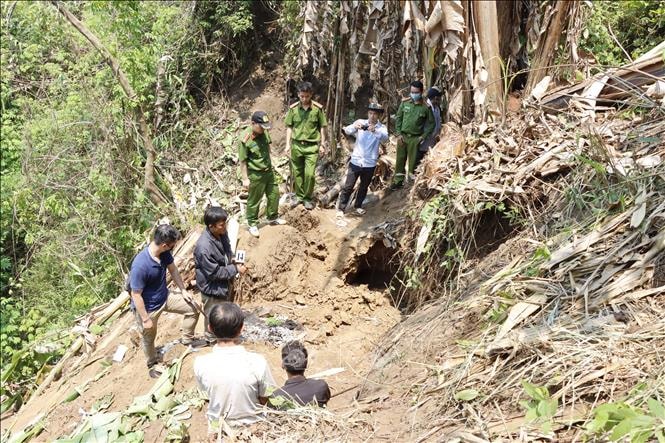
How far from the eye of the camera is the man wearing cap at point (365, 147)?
26.2ft

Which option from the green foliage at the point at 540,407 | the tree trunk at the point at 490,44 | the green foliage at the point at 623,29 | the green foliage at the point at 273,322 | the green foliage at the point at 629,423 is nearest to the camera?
the green foliage at the point at 629,423

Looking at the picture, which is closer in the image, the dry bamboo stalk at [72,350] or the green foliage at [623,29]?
the dry bamboo stalk at [72,350]

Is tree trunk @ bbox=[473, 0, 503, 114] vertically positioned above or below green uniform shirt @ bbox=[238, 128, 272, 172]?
above

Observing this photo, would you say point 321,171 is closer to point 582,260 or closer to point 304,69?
point 304,69

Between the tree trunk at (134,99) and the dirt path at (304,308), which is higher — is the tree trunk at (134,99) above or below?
above

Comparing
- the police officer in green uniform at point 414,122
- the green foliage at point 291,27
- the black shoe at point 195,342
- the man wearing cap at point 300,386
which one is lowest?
the black shoe at point 195,342

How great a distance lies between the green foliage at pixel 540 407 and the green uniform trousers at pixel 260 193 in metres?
A: 5.01

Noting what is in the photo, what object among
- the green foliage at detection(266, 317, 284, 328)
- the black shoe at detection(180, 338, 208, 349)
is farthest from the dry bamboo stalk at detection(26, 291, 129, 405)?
the green foliage at detection(266, 317, 284, 328)

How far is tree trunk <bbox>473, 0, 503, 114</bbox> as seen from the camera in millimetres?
6797

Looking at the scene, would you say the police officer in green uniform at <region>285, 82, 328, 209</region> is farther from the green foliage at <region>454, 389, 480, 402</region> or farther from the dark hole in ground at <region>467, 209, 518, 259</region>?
the green foliage at <region>454, 389, 480, 402</region>

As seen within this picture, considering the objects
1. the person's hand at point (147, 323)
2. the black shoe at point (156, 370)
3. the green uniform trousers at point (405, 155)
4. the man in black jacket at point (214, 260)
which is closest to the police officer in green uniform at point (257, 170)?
the green uniform trousers at point (405, 155)

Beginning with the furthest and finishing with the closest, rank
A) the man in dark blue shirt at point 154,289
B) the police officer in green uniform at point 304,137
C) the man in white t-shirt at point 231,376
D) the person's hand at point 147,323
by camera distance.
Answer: the police officer in green uniform at point 304,137
the person's hand at point 147,323
the man in dark blue shirt at point 154,289
the man in white t-shirt at point 231,376

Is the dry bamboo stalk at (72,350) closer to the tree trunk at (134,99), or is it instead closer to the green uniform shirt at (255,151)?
the green uniform shirt at (255,151)

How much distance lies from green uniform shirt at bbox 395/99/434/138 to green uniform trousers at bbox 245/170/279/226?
1.78 meters
